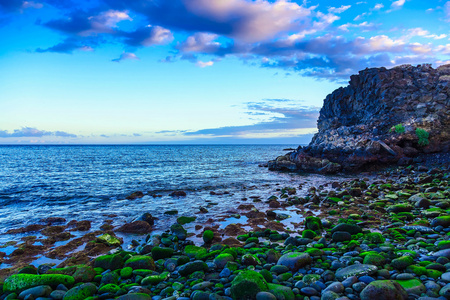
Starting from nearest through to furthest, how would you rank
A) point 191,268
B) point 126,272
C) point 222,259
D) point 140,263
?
1. point 191,268
2. point 126,272
3. point 222,259
4. point 140,263

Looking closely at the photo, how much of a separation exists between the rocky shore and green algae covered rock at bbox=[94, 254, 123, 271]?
1.0 inches

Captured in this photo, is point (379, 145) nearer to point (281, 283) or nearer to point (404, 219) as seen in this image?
point (404, 219)

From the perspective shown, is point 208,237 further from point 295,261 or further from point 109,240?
point 295,261

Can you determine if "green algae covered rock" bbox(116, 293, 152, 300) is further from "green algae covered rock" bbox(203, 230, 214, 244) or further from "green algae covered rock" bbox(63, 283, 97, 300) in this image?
"green algae covered rock" bbox(203, 230, 214, 244)

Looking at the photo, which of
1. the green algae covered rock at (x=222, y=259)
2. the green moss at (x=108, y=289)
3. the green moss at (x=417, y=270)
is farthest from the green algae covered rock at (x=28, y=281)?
the green moss at (x=417, y=270)

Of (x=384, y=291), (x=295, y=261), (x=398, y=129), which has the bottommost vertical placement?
(x=295, y=261)

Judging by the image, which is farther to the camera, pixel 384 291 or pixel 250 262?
pixel 250 262

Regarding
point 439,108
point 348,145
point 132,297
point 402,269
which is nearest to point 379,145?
point 348,145

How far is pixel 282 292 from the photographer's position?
4652mm

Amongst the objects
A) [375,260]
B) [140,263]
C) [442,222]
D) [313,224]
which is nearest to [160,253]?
[140,263]

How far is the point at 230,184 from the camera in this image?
24359 mm

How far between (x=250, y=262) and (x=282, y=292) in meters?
1.86

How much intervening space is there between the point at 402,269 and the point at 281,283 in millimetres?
2681

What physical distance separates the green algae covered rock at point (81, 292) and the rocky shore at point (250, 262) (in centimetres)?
2
